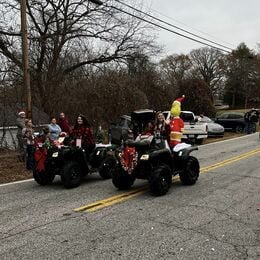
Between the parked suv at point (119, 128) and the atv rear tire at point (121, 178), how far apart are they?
10.8m

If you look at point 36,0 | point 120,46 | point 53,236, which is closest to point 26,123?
point 53,236

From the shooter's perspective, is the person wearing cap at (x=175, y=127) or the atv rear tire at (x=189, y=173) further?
the atv rear tire at (x=189, y=173)

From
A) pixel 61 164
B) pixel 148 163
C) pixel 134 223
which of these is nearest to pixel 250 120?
pixel 61 164

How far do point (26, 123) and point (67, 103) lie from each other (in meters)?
6.57

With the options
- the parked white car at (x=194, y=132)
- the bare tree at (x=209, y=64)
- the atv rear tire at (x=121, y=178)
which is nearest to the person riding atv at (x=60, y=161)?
the atv rear tire at (x=121, y=178)

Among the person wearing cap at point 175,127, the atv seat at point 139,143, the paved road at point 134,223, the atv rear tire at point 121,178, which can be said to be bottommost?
the paved road at point 134,223

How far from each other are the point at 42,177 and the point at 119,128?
10943 mm

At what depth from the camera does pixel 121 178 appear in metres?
8.53

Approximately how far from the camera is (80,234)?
565cm

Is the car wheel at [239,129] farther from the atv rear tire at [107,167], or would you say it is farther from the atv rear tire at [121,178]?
the atv rear tire at [121,178]

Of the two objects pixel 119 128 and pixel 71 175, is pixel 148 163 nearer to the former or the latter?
pixel 71 175

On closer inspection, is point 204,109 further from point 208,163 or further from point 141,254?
point 141,254

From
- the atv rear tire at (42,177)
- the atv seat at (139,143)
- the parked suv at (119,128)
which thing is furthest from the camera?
the parked suv at (119,128)

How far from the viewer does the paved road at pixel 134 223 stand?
198 inches
